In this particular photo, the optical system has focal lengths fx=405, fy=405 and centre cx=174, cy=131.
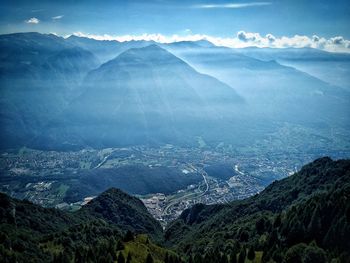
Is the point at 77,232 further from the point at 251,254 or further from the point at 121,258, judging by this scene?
the point at 251,254

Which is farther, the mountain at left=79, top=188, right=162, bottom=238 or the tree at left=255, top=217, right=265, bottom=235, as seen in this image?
the mountain at left=79, top=188, right=162, bottom=238

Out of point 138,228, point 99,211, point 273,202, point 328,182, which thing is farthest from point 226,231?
point 99,211

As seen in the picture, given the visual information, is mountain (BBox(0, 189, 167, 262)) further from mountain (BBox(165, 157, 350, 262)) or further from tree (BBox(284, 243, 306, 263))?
tree (BBox(284, 243, 306, 263))

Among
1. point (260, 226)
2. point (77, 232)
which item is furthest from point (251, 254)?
point (77, 232)

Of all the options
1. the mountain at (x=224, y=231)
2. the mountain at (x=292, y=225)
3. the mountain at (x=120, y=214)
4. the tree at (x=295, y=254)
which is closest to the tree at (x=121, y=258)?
the mountain at (x=224, y=231)

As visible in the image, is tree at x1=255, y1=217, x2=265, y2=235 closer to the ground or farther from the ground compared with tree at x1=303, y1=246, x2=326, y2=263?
closer to the ground

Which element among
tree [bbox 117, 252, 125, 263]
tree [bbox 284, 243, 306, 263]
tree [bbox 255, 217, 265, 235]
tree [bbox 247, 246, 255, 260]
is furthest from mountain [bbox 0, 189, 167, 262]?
tree [bbox 284, 243, 306, 263]

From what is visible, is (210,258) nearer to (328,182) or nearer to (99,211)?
(328,182)
